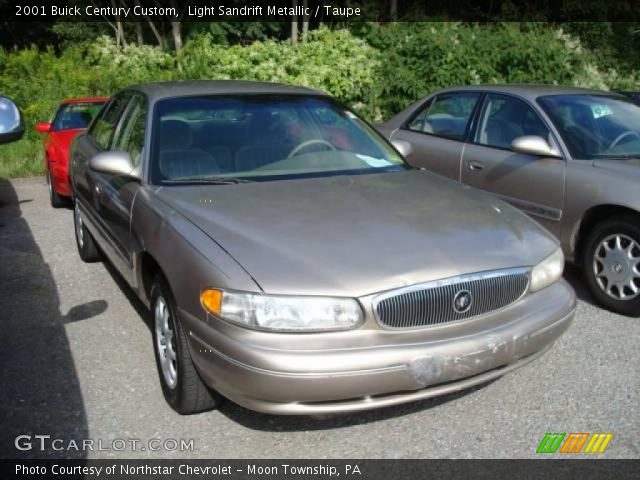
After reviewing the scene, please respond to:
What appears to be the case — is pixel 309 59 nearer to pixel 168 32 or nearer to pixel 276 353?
pixel 168 32

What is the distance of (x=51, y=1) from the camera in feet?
79.8

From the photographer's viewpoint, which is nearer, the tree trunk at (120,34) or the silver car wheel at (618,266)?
the silver car wheel at (618,266)

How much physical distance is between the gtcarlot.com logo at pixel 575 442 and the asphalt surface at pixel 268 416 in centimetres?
3

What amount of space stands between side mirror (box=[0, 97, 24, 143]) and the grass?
810 centimetres

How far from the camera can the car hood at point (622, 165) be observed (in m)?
4.43

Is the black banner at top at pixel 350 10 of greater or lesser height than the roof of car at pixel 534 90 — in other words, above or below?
above

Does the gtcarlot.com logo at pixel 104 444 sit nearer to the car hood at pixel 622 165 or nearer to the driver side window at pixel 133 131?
the driver side window at pixel 133 131

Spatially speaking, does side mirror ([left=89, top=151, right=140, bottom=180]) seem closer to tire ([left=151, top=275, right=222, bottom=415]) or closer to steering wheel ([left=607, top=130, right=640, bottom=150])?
tire ([left=151, top=275, right=222, bottom=415])

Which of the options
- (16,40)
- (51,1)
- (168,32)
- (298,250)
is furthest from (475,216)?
(16,40)

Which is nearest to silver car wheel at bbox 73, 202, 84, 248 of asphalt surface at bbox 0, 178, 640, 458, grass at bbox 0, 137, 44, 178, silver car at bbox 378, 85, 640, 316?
asphalt surface at bbox 0, 178, 640, 458

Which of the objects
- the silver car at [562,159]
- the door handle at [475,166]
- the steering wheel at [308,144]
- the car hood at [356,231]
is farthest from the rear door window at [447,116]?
the car hood at [356,231]

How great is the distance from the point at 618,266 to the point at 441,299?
225cm

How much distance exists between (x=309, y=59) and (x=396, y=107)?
2342mm

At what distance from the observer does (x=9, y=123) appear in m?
2.91
